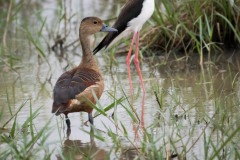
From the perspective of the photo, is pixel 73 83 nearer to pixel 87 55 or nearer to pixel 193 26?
pixel 87 55

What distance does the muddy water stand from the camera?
596cm

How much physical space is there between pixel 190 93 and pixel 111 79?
3.81ft

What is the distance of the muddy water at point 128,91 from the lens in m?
5.96

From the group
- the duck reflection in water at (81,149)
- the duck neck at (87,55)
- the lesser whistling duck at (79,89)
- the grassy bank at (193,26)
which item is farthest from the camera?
the grassy bank at (193,26)

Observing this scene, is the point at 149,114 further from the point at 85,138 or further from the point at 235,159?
the point at 235,159

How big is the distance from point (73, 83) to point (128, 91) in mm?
1549

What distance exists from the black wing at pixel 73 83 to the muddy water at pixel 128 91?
0.22 m

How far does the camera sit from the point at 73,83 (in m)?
6.25

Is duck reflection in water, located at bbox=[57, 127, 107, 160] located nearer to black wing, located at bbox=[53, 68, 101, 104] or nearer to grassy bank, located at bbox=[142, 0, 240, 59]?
black wing, located at bbox=[53, 68, 101, 104]

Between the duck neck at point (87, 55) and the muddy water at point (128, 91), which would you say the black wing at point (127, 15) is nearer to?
the muddy water at point (128, 91)

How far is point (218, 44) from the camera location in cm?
896

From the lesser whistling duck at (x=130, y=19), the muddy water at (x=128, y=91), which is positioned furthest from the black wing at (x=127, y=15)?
the muddy water at (x=128, y=91)

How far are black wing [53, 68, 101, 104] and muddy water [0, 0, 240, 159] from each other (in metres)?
0.22

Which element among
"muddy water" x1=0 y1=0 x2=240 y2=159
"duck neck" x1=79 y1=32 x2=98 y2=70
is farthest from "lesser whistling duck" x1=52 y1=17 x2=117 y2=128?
"muddy water" x1=0 y1=0 x2=240 y2=159
